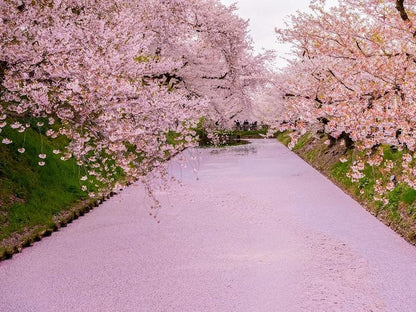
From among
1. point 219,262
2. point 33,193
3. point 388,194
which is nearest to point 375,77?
point 388,194

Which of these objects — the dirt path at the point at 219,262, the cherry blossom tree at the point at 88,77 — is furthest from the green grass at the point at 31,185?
the dirt path at the point at 219,262

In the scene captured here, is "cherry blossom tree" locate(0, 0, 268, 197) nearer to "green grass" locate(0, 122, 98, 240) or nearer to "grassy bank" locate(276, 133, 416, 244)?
"green grass" locate(0, 122, 98, 240)

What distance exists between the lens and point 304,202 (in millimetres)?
14531

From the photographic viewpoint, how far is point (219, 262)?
27.5ft

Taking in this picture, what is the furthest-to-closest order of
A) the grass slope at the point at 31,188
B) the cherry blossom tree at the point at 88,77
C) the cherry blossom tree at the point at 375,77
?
the grass slope at the point at 31,188 < the cherry blossom tree at the point at 375,77 < the cherry blossom tree at the point at 88,77

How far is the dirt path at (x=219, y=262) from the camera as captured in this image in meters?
6.62

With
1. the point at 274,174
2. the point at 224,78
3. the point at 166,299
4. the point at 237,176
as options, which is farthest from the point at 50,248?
the point at 224,78

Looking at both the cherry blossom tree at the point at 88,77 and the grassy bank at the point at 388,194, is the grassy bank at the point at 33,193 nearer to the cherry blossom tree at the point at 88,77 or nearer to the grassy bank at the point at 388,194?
the cherry blossom tree at the point at 88,77

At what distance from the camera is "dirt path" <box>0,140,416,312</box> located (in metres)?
6.62

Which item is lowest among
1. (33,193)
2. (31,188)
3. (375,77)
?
(33,193)

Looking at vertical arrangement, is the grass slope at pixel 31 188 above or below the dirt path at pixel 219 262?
above

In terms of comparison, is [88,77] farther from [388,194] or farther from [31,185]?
[388,194]

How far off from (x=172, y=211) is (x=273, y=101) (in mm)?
36312

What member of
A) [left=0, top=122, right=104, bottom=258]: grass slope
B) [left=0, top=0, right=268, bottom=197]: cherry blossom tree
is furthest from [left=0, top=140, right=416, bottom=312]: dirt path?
[left=0, top=0, right=268, bottom=197]: cherry blossom tree
